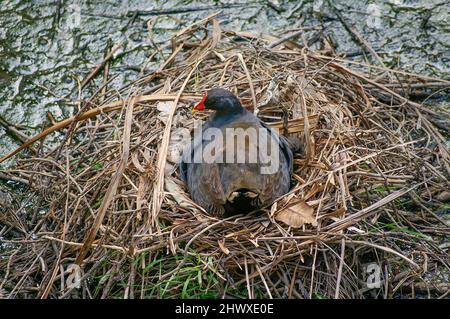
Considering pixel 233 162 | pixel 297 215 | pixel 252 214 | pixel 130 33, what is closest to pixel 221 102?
pixel 233 162

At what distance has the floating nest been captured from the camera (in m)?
4.30

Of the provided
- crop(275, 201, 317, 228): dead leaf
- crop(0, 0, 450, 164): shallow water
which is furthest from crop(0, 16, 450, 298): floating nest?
crop(0, 0, 450, 164): shallow water

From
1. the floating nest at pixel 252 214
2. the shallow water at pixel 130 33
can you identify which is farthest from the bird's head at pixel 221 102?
the shallow water at pixel 130 33

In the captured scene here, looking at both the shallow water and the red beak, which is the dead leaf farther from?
the shallow water

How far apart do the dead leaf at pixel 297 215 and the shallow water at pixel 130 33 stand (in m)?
1.87

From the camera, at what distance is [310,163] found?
4898 millimetres

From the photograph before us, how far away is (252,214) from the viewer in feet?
14.9

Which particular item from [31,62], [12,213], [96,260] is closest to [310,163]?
[96,260]

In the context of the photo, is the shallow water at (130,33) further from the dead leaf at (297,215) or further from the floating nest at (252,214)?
the dead leaf at (297,215)

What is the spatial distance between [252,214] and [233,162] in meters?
0.30

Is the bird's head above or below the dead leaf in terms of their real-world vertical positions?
above

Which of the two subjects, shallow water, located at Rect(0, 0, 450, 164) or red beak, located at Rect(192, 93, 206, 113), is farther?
shallow water, located at Rect(0, 0, 450, 164)

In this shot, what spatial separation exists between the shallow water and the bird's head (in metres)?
1.11

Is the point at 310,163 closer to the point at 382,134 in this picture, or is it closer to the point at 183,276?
the point at 382,134
